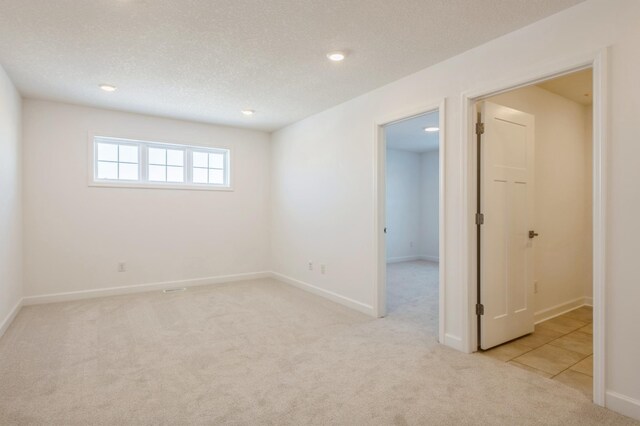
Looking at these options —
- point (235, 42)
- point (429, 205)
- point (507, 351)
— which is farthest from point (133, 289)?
point (429, 205)

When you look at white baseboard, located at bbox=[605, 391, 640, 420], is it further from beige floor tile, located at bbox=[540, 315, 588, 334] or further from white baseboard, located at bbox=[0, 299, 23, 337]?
white baseboard, located at bbox=[0, 299, 23, 337]

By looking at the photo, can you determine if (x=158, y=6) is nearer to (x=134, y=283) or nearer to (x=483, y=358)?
(x=483, y=358)

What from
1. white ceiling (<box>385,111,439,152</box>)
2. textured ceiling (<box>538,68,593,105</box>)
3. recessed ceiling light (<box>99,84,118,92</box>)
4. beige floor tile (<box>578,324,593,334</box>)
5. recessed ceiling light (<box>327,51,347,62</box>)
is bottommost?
beige floor tile (<box>578,324,593,334</box>)

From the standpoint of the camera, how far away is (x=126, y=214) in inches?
191

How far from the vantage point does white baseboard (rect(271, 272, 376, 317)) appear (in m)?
3.93

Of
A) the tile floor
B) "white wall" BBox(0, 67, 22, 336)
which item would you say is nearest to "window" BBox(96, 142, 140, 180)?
"white wall" BBox(0, 67, 22, 336)

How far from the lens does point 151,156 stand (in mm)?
5152

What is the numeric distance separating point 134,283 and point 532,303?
4.81 metres

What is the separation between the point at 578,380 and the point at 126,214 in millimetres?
5150

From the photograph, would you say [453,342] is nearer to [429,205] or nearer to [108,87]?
[108,87]

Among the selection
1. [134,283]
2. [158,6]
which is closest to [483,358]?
[158,6]

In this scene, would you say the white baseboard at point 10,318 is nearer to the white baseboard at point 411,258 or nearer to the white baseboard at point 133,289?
the white baseboard at point 133,289

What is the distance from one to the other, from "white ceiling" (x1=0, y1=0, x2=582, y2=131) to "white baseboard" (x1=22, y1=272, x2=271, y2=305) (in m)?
2.42

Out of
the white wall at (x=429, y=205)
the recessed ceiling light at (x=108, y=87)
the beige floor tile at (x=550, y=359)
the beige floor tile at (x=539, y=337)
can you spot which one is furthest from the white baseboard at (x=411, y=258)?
the recessed ceiling light at (x=108, y=87)
